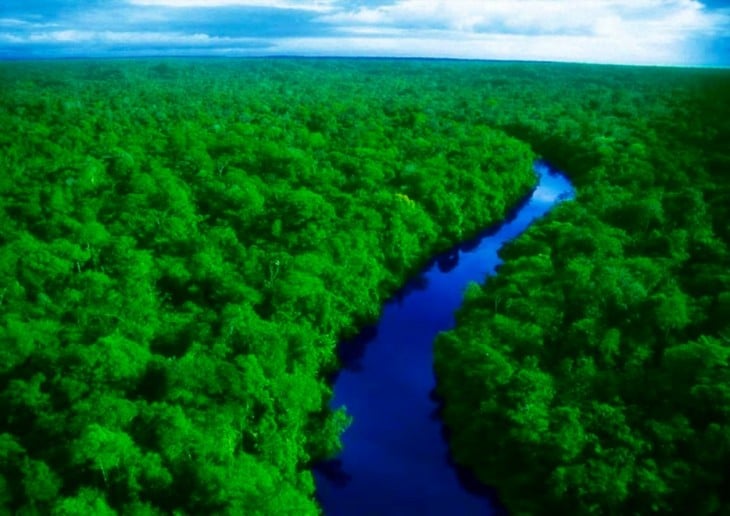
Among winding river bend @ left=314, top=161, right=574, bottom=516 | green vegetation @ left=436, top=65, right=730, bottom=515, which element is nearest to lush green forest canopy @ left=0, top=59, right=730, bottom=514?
green vegetation @ left=436, top=65, right=730, bottom=515

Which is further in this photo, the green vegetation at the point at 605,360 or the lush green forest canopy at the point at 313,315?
the green vegetation at the point at 605,360

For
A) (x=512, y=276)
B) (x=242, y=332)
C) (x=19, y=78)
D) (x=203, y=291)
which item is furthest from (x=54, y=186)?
(x=19, y=78)

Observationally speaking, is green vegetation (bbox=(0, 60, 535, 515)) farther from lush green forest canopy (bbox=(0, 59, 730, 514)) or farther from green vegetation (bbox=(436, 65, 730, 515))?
green vegetation (bbox=(436, 65, 730, 515))

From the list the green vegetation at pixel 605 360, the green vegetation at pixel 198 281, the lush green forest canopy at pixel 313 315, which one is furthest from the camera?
the green vegetation at pixel 605 360

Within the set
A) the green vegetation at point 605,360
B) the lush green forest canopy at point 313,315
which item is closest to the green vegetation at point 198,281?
the lush green forest canopy at point 313,315

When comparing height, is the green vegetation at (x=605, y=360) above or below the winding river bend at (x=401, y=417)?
above

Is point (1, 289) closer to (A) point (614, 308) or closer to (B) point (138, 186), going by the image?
(B) point (138, 186)

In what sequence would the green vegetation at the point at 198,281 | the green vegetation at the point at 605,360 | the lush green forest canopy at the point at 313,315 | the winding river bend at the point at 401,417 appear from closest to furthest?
the green vegetation at the point at 198,281, the lush green forest canopy at the point at 313,315, the green vegetation at the point at 605,360, the winding river bend at the point at 401,417

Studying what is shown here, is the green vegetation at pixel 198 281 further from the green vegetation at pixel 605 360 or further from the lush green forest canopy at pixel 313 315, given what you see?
the green vegetation at pixel 605 360
